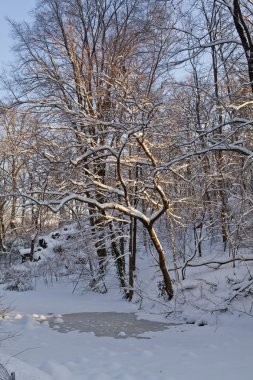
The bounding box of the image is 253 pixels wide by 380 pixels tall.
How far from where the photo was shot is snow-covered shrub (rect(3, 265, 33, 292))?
19484 mm

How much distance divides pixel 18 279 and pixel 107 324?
1038cm

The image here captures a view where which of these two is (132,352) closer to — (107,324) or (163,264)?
(107,324)

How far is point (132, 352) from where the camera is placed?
25.6ft

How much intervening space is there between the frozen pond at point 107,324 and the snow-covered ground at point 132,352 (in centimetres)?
20

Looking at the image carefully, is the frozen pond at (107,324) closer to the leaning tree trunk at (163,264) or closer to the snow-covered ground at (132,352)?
the snow-covered ground at (132,352)

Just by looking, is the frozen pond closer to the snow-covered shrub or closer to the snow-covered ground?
the snow-covered ground

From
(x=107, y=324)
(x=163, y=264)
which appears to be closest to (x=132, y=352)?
(x=107, y=324)

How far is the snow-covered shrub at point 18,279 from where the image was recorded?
63.9 feet

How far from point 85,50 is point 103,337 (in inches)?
426

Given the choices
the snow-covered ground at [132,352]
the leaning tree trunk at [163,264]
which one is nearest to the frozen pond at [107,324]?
the snow-covered ground at [132,352]

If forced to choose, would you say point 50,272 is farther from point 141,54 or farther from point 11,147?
point 141,54

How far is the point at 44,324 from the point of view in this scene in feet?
34.7

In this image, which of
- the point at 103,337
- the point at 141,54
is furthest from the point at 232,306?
the point at 141,54

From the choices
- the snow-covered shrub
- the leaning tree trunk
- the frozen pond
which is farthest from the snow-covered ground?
the snow-covered shrub
